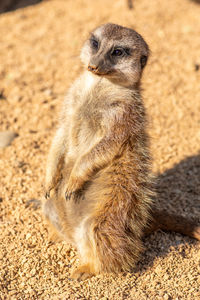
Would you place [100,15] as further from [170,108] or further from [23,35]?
[170,108]

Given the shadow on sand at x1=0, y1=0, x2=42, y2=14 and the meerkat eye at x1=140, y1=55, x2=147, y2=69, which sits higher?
the meerkat eye at x1=140, y1=55, x2=147, y2=69

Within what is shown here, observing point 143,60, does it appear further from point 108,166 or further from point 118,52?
point 108,166

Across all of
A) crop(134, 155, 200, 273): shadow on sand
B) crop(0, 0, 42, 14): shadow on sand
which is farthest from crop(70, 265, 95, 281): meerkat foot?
crop(0, 0, 42, 14): shadow on sand

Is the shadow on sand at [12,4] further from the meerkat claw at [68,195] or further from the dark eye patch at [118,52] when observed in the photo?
the meerkat claw at [68,195]

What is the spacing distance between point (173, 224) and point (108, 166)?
0.73 metres

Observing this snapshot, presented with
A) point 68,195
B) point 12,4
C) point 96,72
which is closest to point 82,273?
point 68,195

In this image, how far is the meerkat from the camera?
291 centimetres

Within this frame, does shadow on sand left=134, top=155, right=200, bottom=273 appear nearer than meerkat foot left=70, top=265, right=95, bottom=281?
No

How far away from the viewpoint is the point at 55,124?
462 centimetres

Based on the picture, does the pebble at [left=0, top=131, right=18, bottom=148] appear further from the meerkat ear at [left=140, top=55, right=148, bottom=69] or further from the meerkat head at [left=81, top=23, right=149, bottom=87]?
the meerkat ear at [left=140, top=55, right=148, bottom=69]

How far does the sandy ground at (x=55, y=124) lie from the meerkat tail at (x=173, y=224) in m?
0.06

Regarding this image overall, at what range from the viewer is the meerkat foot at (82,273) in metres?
2.89

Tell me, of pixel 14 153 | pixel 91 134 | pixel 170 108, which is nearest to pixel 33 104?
pixel 14 153

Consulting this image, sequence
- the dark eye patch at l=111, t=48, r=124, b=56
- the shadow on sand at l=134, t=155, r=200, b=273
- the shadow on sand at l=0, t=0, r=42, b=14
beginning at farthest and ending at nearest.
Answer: the shadow on sand at l=0, t=0, r=42, b=14
the shadow on sand at l=134, t=155, r=200, b=273
the dark eye patch at l=111, t=48, r=124, b=56
